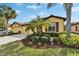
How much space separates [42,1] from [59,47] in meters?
0.66

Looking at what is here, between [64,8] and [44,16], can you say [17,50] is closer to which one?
[44,16]

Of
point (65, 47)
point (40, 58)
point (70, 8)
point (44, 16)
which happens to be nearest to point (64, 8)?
point (70, 8)

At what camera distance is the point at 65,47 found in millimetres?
2953

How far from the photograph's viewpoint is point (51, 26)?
9.81 ft

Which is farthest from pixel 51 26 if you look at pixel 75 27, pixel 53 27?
pixel 75 27

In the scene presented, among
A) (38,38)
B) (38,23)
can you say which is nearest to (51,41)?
(38,38)

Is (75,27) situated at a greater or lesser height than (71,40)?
greater

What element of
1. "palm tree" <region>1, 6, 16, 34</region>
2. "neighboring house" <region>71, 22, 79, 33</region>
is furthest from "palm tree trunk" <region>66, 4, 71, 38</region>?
"palm tree" <region>1, 6, 16, 34</region>

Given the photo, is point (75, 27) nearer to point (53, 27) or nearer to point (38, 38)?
point (53, 27)

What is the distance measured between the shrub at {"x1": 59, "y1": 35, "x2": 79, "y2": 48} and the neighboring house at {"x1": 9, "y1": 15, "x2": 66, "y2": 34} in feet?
0.39

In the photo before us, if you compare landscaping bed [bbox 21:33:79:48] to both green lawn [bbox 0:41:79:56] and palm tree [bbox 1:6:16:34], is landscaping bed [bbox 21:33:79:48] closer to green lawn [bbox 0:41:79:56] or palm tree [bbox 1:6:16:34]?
green lawn [bbox 0:41:79:56]

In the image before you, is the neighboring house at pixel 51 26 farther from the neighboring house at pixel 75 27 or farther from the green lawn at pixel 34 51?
the green lawn at pixel 34 51

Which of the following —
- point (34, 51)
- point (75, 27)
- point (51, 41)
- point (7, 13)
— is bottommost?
point (34, 51)

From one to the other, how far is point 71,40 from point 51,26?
0.33 m
